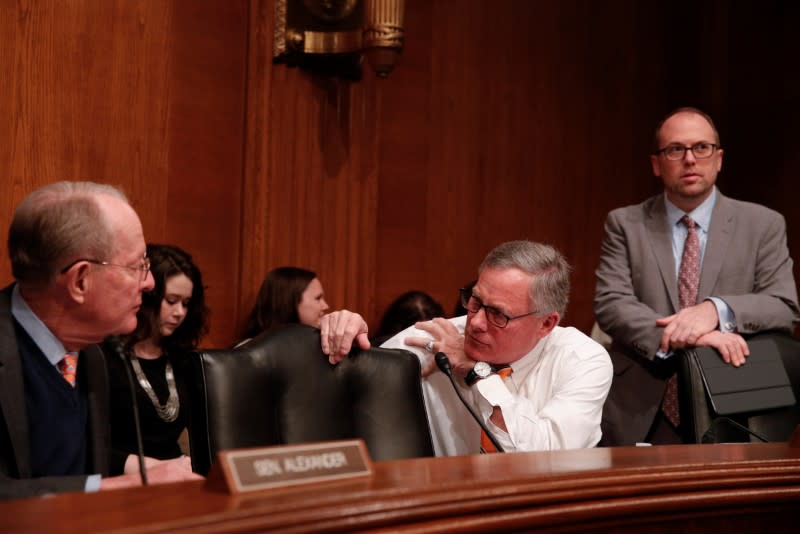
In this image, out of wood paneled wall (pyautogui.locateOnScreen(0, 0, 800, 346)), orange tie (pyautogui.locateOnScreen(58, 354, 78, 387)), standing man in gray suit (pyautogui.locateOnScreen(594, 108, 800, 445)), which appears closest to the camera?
orange tie (pyautogui.locateOnScreen(58, 354, 78, 387))

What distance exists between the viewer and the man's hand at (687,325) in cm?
343

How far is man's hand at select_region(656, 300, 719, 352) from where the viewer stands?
135 inches

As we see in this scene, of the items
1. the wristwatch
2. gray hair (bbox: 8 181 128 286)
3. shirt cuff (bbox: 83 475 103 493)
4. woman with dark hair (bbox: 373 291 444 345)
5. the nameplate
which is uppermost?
gray hair (bbox: 8 181 128 286)

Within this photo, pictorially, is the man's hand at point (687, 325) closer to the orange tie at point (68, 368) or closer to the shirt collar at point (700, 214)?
the shirt collar at point (700, 214)

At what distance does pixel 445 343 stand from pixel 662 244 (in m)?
1.22

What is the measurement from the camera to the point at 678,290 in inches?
150

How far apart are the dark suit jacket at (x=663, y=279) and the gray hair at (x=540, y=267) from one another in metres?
0.57

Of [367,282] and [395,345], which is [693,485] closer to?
[395,345]

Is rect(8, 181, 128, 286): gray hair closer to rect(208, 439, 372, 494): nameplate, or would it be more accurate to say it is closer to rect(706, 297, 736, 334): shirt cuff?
rect(208, 439, 372, 494): nameplate

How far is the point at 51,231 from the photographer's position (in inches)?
86.2

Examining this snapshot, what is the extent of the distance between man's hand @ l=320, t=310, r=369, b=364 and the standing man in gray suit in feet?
4.21

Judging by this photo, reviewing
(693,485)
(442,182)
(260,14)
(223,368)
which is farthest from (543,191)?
(693,485)

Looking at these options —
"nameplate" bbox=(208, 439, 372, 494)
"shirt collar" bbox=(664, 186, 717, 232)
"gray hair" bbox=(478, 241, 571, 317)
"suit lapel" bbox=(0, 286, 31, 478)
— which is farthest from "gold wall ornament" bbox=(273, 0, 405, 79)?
"nameplate" bbox=(208, 439, 372, 494)

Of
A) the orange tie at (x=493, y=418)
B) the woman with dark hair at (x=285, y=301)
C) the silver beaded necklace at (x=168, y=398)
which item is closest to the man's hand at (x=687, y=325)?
the orange tie at (x=493, y=418)
